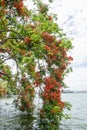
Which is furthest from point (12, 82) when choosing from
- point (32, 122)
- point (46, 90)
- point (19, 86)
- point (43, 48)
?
point (43, 48)

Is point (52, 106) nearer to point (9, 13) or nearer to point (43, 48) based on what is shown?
point (43, 48)

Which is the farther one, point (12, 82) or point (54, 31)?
point (12, 82)

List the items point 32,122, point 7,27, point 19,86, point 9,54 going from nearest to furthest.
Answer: point 7,27, point 9,54, point 19,86, point 32,122

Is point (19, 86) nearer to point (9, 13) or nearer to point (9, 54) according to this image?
point (9, 54)

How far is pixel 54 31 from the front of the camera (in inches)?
780

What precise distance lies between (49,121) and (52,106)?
39.0 inches

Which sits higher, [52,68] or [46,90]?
[52,68]

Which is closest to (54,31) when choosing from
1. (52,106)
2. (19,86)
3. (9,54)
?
(52,106)

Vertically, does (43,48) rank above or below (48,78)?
above

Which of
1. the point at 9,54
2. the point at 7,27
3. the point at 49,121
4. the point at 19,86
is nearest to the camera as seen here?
the point at 49,121

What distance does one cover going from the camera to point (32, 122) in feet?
108

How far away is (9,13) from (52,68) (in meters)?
4.31

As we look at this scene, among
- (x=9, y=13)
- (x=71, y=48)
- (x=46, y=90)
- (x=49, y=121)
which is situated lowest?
(x=49, y=121)

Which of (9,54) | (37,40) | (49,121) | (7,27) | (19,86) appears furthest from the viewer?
(19,86)
